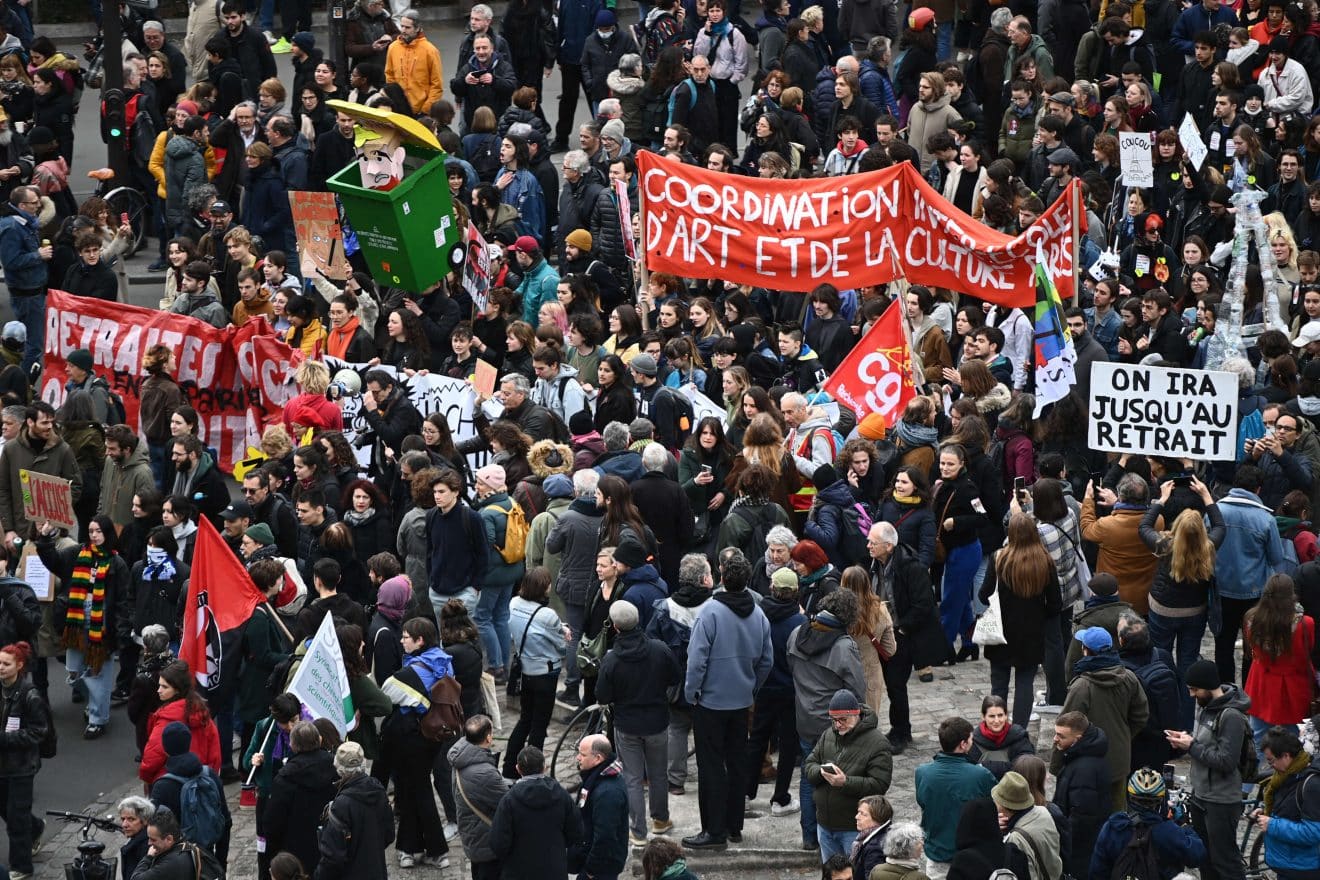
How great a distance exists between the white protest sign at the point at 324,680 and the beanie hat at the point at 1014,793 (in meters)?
3.80

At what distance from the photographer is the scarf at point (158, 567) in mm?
15156

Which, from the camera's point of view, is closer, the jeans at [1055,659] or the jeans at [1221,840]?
the jeans at [1221,840]

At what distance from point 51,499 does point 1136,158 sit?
1012 cm

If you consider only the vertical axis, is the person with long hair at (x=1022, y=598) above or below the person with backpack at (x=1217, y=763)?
above

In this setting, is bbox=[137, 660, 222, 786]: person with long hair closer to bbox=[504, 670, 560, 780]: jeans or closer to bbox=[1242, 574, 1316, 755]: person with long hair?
bbox=[504, 670, 560, 780]: jeans

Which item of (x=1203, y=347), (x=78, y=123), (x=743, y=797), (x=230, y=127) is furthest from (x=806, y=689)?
(x=78, y=123)

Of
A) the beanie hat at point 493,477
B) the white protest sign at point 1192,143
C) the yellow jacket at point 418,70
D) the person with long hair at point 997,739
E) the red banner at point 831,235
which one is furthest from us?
the yellow jacket at point 418,70

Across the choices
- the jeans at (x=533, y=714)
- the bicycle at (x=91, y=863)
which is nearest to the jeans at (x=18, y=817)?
the bicycle at (x=91, y=863)

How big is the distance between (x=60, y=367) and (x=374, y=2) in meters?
7.71

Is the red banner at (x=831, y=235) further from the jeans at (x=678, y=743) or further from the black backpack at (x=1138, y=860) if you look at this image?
the black backpack at (x=1138, y=860)

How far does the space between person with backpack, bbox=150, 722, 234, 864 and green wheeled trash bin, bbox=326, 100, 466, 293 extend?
7904 mm

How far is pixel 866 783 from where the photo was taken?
1252 centimetres

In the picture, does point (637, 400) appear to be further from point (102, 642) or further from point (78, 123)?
point (78, 123)

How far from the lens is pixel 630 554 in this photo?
1410 cm
